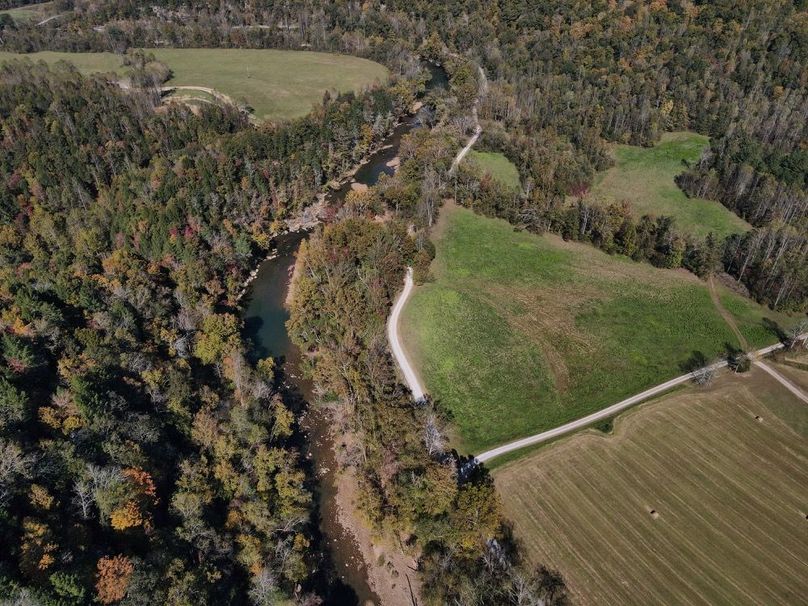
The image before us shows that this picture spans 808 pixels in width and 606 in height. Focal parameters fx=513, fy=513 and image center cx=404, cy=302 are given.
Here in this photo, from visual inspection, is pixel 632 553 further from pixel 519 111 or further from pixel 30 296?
pixel 519 111

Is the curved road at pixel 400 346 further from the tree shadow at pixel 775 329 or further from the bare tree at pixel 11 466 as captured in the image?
the tree shadow at pixel 775 329

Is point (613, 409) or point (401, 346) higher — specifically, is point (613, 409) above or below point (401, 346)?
above

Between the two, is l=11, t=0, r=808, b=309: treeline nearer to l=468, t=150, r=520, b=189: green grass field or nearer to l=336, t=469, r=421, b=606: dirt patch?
l=468, t=150, r=520, b=189: green grass field

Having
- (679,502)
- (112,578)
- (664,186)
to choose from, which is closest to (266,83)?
(664,186)

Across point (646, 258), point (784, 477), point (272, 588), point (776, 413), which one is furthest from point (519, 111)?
point (272, 588)

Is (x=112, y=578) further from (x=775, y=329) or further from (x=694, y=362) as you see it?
(x=775, y=329)
